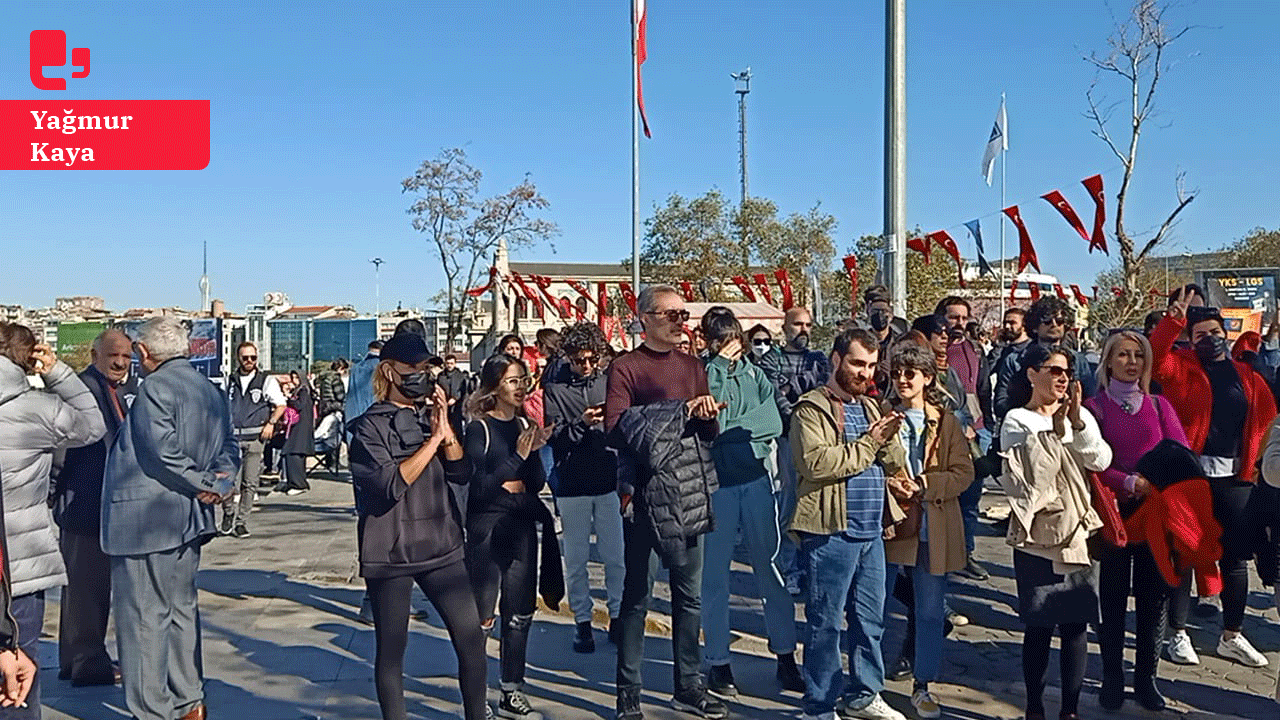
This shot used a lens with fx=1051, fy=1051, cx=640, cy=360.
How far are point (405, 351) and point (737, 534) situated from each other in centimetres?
200

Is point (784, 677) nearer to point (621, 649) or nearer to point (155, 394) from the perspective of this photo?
point (621, 649)

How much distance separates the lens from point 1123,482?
488 cm

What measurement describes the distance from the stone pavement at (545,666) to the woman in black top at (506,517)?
0.38m

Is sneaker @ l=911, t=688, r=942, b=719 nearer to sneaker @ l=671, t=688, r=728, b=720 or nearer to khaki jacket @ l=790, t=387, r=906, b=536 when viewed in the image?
sneaker @ l=671, t=688, r=728, b=720

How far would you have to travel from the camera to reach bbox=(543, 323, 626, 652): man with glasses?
19.4 ft

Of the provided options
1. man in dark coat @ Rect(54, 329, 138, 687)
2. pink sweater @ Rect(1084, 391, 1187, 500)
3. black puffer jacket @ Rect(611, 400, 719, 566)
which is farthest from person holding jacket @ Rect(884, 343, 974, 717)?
man in dark coat @ Rect(54, 329, 138, 687)

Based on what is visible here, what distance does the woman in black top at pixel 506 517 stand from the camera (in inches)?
196

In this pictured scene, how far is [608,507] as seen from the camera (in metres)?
6.08

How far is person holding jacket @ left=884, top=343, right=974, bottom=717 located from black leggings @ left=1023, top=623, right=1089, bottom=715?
42cm

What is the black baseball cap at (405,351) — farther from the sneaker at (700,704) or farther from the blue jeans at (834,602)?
the sneaker at (700,704)

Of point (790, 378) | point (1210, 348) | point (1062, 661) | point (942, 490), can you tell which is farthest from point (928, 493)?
point (790, 378)

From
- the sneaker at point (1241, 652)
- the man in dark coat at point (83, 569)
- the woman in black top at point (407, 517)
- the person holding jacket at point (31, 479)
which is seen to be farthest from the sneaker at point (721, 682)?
the man in dark coat at point (83, 569)

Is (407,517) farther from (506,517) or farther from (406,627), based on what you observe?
(506,517)

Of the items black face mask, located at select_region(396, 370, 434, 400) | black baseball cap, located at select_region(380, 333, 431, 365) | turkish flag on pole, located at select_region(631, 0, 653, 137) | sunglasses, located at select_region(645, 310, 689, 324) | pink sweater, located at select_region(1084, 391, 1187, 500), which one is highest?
turkish flag on pole, located at select_region(631, 0, 653, 137)
